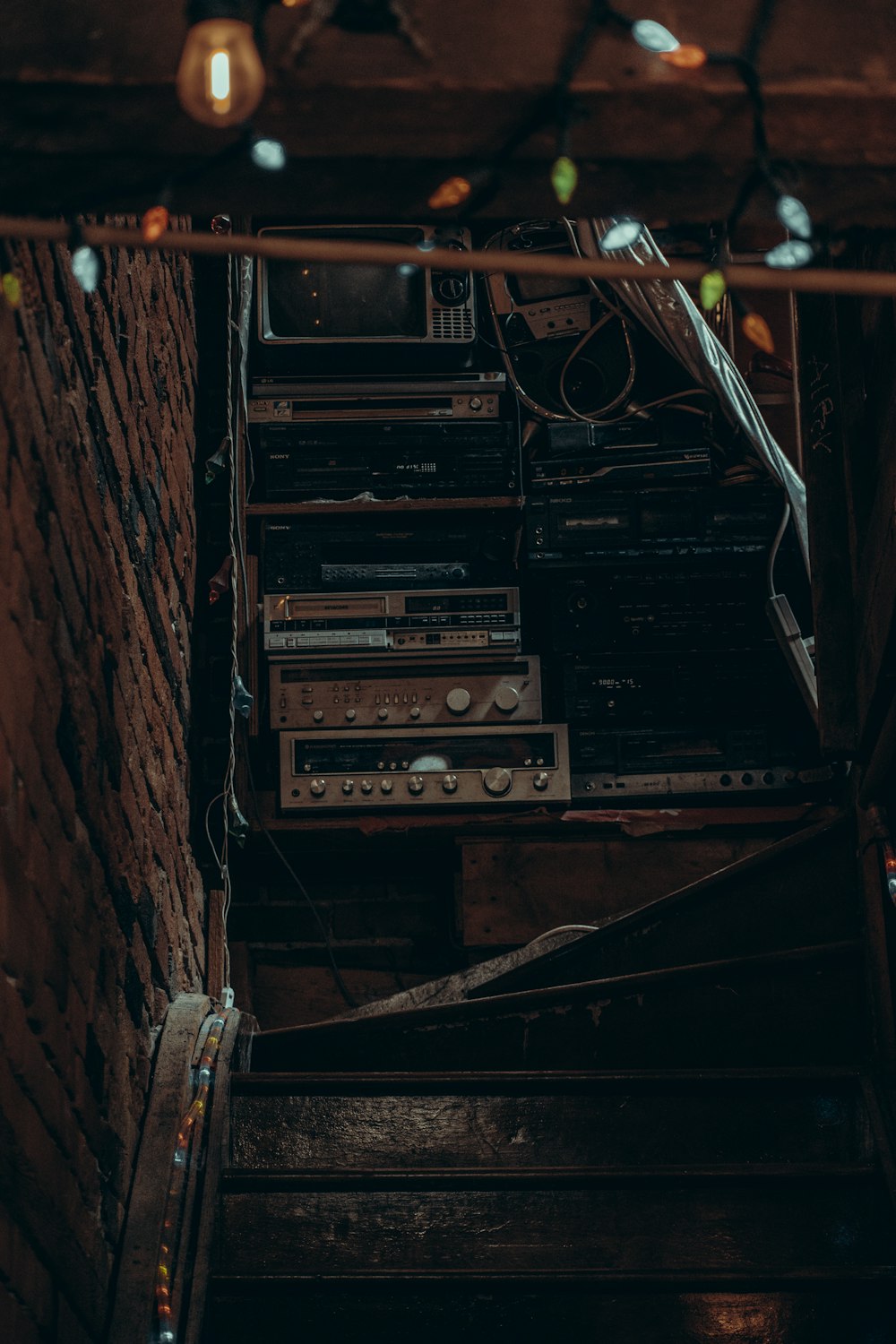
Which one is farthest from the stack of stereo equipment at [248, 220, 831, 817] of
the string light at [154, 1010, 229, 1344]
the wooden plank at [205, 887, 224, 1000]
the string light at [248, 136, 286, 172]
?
the string light at [248, 136, 286, 172]

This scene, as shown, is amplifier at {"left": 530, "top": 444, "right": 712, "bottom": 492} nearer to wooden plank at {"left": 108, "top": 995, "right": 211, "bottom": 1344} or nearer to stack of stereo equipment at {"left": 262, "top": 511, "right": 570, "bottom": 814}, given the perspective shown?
stack of stereo equipment at {"left": 262, "top": 511, "right": 570, "bottom": 814}

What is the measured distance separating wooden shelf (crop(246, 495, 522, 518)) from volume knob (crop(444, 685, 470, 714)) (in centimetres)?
53

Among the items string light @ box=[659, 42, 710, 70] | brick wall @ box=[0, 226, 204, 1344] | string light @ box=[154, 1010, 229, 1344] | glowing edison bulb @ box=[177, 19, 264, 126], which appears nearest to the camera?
glowing edison bulb @ box=[177, 19, 264, 126]

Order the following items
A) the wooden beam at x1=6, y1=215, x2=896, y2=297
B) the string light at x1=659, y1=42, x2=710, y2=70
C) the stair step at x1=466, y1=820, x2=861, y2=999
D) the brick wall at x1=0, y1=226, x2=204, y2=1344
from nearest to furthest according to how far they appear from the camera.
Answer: the wooden beam at x1=6, y1=215, x2=896, y2=297 < the string light at x1=659, y1=42, x2=710, y2=70 < the brick wall at x1=0, y1=226, x2=204, y2=1344 < the stair step at x1=466, y1=820, x2=861, y2=999

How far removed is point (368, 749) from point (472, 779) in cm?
30

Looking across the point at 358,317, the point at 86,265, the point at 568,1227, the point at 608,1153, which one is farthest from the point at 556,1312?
the point at 358,317

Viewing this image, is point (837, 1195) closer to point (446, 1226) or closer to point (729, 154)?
point (446, 1226)

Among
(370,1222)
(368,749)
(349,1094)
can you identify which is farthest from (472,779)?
(370,1222)

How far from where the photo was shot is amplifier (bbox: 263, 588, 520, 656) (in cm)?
411

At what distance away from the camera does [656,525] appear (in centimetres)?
405

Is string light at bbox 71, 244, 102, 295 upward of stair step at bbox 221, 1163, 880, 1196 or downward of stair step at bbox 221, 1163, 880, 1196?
upward

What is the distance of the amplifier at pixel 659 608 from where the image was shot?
4.08 m

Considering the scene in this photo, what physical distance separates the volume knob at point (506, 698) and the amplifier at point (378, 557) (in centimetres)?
31

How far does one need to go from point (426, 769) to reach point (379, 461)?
90cm
